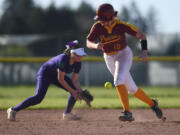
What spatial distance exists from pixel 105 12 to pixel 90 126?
1683mm

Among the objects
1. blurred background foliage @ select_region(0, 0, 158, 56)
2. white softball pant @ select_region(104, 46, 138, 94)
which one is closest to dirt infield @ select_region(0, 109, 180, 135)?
white softball pant @ select_region(104, 46, 138, 94)

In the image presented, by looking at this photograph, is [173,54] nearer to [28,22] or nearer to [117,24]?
[117,24]

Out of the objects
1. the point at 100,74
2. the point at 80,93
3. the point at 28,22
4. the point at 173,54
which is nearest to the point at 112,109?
the point at 80,93

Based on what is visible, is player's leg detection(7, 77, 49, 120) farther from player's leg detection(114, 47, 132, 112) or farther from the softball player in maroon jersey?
player's leg detection(114, 47, 132, 112)

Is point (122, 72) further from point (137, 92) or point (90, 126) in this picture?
point (90, 126)

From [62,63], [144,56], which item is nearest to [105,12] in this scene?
[144,56]

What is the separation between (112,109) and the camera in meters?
8.81

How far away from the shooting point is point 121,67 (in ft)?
20.3

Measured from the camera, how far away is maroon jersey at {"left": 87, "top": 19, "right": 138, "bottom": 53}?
20.0ft

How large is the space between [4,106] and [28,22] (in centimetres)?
4192

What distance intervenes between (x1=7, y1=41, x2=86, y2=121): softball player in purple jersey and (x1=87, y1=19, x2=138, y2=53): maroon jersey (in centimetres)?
54

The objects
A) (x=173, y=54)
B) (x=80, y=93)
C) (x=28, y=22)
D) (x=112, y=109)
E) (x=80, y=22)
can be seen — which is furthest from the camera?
(x=80, y=22)

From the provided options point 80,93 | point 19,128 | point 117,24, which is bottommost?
point 19,128

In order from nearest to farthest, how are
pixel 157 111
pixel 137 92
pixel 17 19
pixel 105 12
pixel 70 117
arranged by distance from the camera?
pixel 105 12 → pixel 137 92 → pixel 157 111 → pixel 70 117 → pixel 17 19
